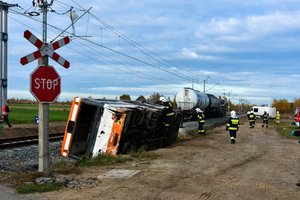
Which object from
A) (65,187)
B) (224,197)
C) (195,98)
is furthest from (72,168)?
(195,98)

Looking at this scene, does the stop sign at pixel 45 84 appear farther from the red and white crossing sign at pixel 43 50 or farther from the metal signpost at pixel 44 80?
the red and white crossing sign at pixel 43 50

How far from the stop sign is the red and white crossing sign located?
25 cm

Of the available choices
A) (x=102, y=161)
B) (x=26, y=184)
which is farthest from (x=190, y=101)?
(x=26, y=184)

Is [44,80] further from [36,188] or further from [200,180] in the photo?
[200,180]

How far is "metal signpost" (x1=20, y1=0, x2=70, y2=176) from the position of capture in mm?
8177

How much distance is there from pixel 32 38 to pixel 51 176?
9.08 ft

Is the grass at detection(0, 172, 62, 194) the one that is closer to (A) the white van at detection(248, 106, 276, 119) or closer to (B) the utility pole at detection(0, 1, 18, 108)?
(B) the utility pole at detection(0, 1, 18, 108)

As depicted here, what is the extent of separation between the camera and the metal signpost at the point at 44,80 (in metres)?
8.18

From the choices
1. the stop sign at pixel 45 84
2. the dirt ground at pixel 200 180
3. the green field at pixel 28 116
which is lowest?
the dirt ground at pixel 200 180

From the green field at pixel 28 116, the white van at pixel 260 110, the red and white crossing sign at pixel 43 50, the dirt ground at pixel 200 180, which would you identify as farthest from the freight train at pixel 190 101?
the red and white crossing sign at pixel 43 50

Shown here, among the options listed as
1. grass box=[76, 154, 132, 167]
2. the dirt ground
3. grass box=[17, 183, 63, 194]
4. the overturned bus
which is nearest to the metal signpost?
grass box=[17, 183, 63, 194]

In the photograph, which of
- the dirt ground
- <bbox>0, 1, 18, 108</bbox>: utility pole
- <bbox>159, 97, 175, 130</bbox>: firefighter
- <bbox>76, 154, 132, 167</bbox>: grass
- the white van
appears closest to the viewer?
the dirt ground

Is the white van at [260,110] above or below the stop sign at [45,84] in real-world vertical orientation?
below

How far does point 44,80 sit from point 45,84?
9 centimetres
